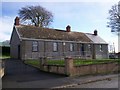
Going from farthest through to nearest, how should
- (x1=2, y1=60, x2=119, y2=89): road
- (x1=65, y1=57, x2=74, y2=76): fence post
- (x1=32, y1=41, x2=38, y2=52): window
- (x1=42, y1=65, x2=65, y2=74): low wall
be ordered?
1. (x1=32, y1=41, x2=38, y2=52): window
2. (x1=42, y1=65, x2=65, y2=74): low wall
3. (x1=65, y1=57, x2=74, y2=76): fence post
4. (x1=2, y1=60, x2=119, y2=89): road

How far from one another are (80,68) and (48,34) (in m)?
20.3

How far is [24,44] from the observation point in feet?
109

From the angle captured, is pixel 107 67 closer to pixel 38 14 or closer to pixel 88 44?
pixel 88 44

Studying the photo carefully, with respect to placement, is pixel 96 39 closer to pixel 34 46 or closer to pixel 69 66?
pixel 34 46

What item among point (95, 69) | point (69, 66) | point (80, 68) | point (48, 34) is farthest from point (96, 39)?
point (69, 66)

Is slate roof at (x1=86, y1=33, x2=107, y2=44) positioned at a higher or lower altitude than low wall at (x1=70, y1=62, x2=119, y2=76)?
higher

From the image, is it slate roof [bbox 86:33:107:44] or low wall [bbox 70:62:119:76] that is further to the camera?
slate roof [bbox 86:33:107:44]

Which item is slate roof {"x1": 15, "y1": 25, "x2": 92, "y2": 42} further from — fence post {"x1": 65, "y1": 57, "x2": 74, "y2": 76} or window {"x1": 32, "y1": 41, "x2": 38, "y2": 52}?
fence post {"x1": 65, "y1": 57, "x2": 74, "y2": 76}

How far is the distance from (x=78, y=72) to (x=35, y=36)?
1832 cm

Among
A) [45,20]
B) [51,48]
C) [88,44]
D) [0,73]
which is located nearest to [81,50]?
[88,44]

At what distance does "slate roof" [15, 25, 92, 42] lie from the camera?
35.1m

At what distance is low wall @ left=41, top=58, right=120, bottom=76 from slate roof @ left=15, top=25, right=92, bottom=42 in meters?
14.2

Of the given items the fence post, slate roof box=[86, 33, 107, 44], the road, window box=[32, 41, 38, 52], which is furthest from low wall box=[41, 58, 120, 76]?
slate roof box=[86, 33, 107, 44]

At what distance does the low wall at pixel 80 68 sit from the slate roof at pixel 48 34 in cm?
1420
